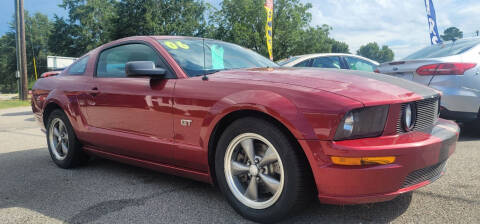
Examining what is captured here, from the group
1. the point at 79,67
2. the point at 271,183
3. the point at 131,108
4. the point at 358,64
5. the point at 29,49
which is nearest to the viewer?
the point at 271,183

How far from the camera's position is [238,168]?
8.15ft

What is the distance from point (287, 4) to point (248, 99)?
43.2 m

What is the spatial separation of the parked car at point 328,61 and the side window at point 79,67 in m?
3.70

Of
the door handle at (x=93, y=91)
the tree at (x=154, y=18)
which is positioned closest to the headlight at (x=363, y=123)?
the door handle at (x=93, y=91)

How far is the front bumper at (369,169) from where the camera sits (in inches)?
77.8

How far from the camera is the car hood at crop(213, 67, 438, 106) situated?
214cm

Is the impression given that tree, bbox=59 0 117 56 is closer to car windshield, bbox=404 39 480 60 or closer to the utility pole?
the utility pole

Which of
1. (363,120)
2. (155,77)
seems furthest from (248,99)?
(155,77)

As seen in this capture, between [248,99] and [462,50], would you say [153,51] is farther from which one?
[462,50]

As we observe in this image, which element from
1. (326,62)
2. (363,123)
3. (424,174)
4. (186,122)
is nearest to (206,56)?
(186,122)

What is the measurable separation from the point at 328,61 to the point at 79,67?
4750 millimetres

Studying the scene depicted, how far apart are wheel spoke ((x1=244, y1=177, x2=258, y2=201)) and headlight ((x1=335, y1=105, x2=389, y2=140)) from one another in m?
0.68

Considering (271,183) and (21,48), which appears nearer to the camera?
(271,183)

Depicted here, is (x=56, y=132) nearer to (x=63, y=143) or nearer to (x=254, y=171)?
(x=63, y=143)
